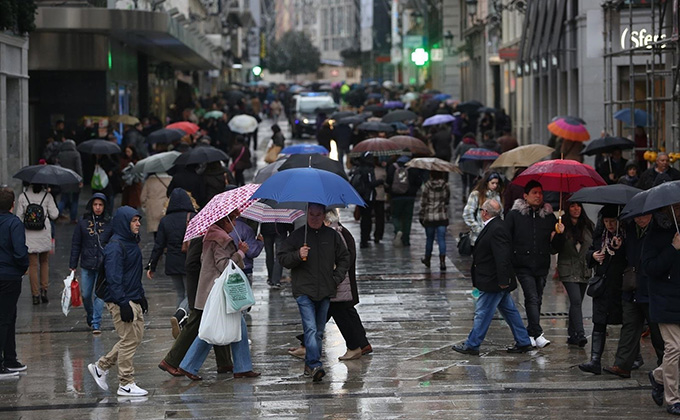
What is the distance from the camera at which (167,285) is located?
16.7 meters

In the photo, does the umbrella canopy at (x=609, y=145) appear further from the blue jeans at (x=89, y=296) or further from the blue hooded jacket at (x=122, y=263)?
the blue hooded jacket at (x=122, y=263)

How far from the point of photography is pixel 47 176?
1495cm

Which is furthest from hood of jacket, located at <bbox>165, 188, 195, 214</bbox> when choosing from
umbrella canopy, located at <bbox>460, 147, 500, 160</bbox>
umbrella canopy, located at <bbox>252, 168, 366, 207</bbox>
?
umbrella canopy, located at <bbox>460, 147, 500, 160</bbox>

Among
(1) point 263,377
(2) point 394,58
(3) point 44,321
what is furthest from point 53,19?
(2) point 394,58

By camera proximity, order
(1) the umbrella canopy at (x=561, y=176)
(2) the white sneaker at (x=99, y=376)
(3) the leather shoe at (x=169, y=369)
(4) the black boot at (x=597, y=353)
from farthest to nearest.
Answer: (1) the umbrella canopy at (x=561, y=176) → (3) the leather shoe at (x=169, y=369) → (4) the black boot at (x=597, y=353) → (2) the white sneaker at (x=99, y=376)

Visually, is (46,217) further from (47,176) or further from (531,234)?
(531,234)

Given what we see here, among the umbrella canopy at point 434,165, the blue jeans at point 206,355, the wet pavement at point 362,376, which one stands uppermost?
the umbrella canopy at point 434,165

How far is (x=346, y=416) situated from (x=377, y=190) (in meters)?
11.2

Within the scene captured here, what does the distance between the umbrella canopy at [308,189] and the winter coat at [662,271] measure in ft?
8.23

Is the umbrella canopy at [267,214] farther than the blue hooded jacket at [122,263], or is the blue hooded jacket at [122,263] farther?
the umbrella canopy at [267,214]

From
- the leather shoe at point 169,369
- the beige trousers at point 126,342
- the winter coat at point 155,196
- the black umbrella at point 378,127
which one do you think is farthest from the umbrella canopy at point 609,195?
the black umbrella at point 378,127

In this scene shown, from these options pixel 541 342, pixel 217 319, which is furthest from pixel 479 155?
pixel 217 319

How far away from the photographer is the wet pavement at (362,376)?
978 centimetres

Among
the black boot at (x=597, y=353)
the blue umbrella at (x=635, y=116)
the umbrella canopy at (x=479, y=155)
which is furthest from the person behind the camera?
the blue umbrella at (x=635, y=116)
